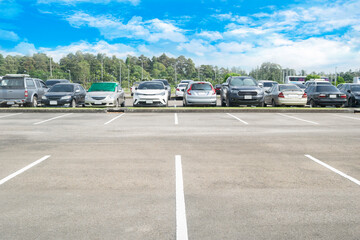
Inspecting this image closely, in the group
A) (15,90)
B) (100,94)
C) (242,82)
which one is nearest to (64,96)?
(100,94)

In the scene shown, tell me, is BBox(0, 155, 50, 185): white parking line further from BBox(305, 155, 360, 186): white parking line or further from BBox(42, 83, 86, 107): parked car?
BBox(42, 83, 86, 107): parked car

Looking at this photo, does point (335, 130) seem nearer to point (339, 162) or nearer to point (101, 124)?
point (339, 162)

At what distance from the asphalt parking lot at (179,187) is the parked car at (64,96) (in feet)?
31.3

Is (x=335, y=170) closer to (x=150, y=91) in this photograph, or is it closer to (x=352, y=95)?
(x=150, y=91)

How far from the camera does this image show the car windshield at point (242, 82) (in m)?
19.5

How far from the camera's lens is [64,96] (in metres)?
19.1

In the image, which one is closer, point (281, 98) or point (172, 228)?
point (172, 228)

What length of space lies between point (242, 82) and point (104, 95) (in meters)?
7.89

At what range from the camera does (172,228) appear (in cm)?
362

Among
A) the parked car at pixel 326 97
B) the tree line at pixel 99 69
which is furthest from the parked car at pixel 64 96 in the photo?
the tree line at pixel 99 69

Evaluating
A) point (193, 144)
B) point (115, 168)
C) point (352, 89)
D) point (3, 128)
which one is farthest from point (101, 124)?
point (352, 89)

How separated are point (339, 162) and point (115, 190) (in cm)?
445

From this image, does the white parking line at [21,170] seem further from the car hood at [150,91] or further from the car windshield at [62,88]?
the car windshield at [62,88]

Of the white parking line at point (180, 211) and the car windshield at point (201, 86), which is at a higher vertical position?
the car windshield at point (201, 86)
